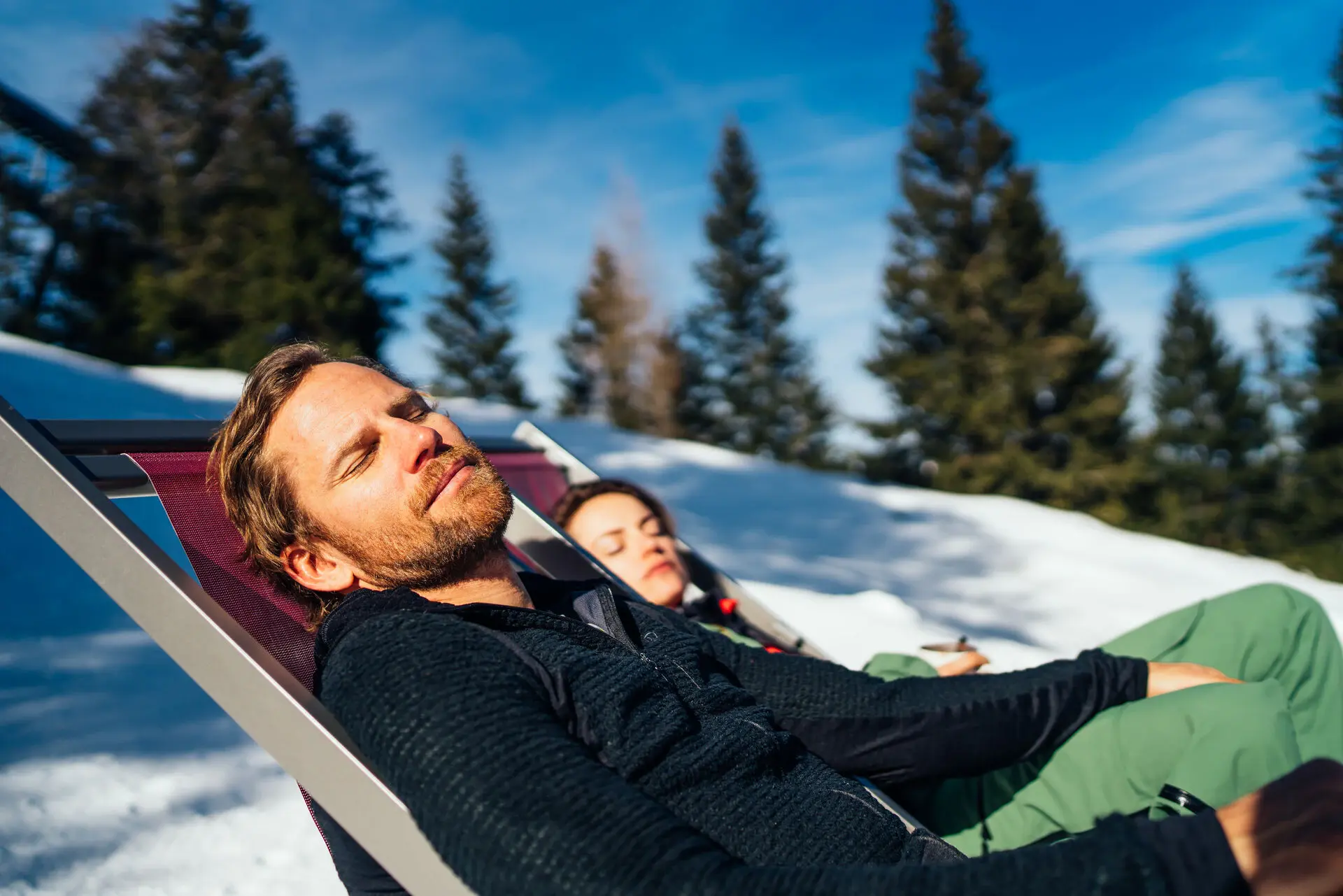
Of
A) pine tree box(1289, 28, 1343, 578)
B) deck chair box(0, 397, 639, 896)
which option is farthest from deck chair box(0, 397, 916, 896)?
pine tree box(1289, 28, 1343, 578)

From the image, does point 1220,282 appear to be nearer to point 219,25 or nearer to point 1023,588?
point 1023,588

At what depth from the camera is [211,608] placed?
116cm

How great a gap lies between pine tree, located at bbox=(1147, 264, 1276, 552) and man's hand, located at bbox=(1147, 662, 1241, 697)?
21.4 metres

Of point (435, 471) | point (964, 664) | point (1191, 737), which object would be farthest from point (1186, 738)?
point (435, 471)

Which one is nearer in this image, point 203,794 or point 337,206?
point 203,794

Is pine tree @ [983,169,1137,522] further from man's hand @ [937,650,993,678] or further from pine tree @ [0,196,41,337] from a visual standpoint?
pine tree @ [0,196,41,337]

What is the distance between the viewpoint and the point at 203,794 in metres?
2.15

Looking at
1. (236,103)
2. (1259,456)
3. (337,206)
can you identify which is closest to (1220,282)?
(1259,456)

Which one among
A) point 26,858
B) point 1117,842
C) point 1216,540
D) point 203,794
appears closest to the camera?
point 1117,842

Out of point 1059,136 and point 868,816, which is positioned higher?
point 1059,136

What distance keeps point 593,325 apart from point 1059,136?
13.5 metres

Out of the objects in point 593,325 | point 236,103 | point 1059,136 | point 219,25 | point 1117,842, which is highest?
point 1059,136

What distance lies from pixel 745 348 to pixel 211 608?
24.1 meters

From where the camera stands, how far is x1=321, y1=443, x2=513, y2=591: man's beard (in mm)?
1390
